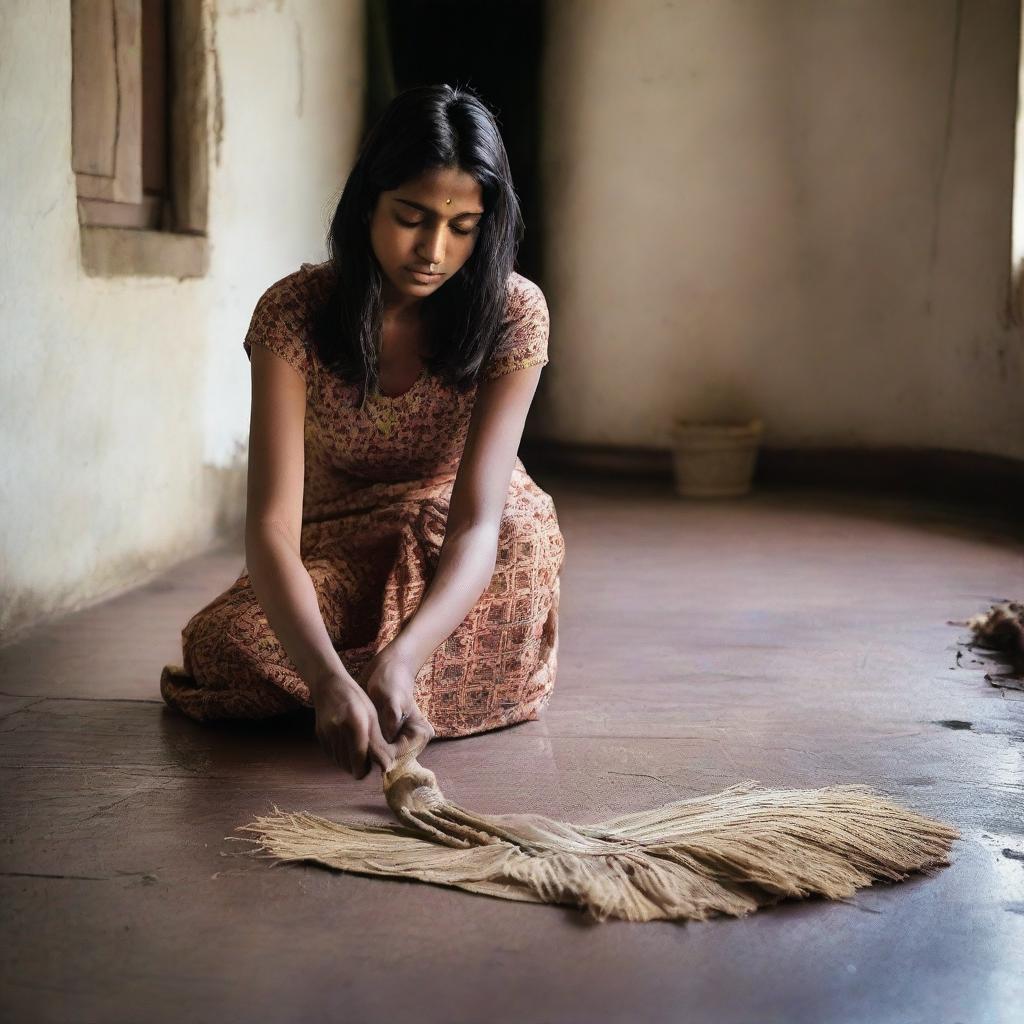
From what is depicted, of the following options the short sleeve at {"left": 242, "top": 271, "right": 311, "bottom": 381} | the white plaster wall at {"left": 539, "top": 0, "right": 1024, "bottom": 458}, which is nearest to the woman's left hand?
the short sleeve at {"left": 242, "top": 271, "right": 311, "bottom": 381}

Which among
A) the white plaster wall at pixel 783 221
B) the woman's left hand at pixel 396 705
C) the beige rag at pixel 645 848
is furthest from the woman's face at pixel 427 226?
the white plaster wall at pixel 783 221

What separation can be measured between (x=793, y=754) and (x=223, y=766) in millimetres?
900

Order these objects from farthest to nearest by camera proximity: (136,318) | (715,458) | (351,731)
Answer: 1. (715,458)
2. (136,318)
3. (351,731)

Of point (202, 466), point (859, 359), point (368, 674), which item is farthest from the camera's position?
point (859, 359)

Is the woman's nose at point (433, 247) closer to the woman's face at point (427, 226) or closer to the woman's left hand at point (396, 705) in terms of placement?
the woman's face at point (427, 226)

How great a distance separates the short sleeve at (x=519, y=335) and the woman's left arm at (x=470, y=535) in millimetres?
17

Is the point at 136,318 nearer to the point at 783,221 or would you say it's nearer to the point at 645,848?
the point at 645,848

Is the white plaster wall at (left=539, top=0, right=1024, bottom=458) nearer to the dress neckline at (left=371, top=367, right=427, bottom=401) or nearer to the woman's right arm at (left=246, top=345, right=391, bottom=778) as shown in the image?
the dress neckline at (left=371, top=367, right=427, bottom=401)

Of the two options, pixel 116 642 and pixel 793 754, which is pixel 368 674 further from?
pixel 116 642

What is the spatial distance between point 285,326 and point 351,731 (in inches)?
30.4

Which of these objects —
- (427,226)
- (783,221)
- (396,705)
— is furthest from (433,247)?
(783,221)

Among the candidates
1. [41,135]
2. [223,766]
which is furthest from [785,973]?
[41,135]

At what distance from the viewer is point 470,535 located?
206 cm

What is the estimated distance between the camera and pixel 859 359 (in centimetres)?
534
